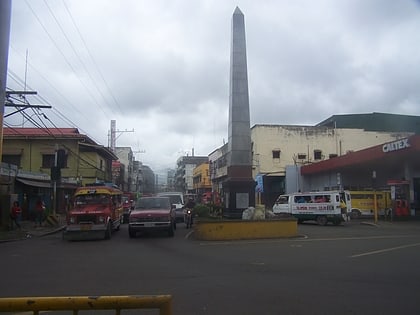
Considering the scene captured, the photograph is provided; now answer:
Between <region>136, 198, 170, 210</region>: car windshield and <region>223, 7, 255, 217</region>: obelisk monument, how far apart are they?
4.35 m

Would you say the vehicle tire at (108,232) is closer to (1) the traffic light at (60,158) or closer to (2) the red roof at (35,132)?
(1) the traffic light at (60,158)

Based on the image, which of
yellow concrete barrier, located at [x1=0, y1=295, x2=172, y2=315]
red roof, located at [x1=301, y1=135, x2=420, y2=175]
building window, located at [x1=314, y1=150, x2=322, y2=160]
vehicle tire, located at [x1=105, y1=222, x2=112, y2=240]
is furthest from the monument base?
building window, located at [x1=314, y1=150, x2=322, y2=160]

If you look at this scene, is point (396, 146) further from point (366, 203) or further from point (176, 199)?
point (176, 199)

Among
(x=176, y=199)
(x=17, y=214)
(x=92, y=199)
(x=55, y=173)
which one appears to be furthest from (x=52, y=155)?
(x=92, y=199)

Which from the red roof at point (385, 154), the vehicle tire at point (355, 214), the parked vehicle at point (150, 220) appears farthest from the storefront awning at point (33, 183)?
the red roof at point (385, 154)

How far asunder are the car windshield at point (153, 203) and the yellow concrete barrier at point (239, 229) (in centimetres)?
314

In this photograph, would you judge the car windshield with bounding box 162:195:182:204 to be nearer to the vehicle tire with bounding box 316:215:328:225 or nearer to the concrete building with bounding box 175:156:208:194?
the vehicle tire with bounding box 316:215:328:225

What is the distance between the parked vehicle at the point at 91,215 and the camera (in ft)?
65.9

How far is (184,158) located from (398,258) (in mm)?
129693

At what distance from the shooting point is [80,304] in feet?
13.4

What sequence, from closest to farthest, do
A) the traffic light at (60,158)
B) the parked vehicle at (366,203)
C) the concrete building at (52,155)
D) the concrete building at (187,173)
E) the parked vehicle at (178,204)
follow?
the traffic light at (60,158)
the parked vehicle at (178,204)
the parked vehicle at (366,203)
the concrete building at (52,155)
the concrete building at (187,173)

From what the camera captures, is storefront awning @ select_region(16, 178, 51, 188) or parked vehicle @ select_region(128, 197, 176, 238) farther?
storefront awning @ select_region(16, 178, 51, 188)

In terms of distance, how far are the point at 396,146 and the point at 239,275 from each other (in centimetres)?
2417

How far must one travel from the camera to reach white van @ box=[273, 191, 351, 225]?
1155 inches
